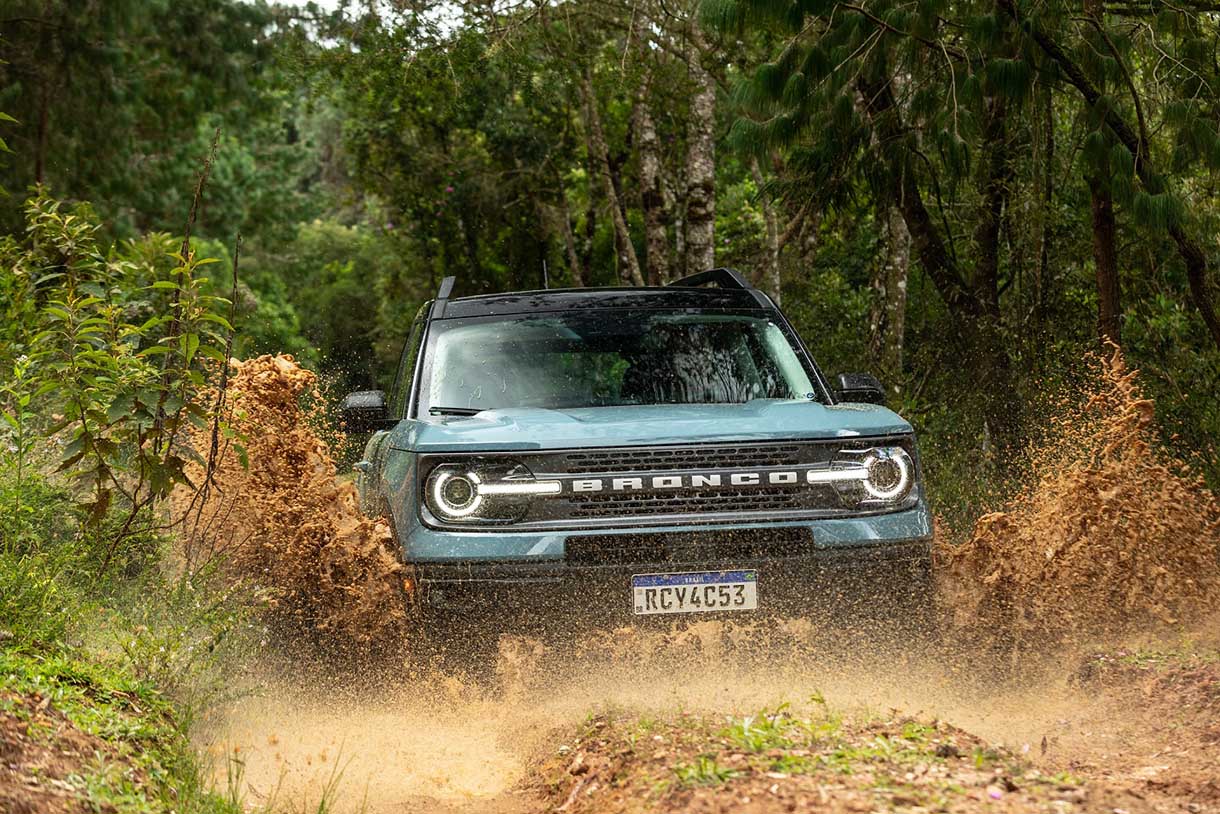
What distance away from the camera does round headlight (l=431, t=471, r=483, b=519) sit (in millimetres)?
5578

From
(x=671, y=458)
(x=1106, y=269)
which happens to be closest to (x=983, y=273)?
(x=1106, y=269)

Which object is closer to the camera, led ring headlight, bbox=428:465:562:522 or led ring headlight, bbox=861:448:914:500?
led ring headlight, bbox=428:465:562:522

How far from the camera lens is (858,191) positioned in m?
10.6

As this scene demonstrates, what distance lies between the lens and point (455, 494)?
18.4 ft

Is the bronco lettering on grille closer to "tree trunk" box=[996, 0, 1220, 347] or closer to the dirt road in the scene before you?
the dirt road

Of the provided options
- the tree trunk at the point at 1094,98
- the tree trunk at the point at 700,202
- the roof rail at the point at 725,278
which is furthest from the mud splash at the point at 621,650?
the tree trunk at the point at 700,202

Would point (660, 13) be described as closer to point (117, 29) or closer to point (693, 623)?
point (117, 29)

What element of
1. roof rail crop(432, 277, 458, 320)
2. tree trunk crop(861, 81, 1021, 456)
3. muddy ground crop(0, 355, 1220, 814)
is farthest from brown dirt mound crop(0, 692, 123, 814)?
tree trunk crop(861, 81, 1021, 456)

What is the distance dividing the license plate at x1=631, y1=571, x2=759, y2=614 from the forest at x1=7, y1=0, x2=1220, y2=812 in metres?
1.61

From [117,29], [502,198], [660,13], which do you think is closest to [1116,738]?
[660,13]

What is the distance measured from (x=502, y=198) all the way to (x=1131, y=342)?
21.7 meters

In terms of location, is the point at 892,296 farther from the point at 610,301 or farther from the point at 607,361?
the point at 607,361

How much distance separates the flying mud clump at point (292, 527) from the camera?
574cm

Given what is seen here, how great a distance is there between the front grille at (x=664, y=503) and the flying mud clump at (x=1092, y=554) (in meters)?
1.33
